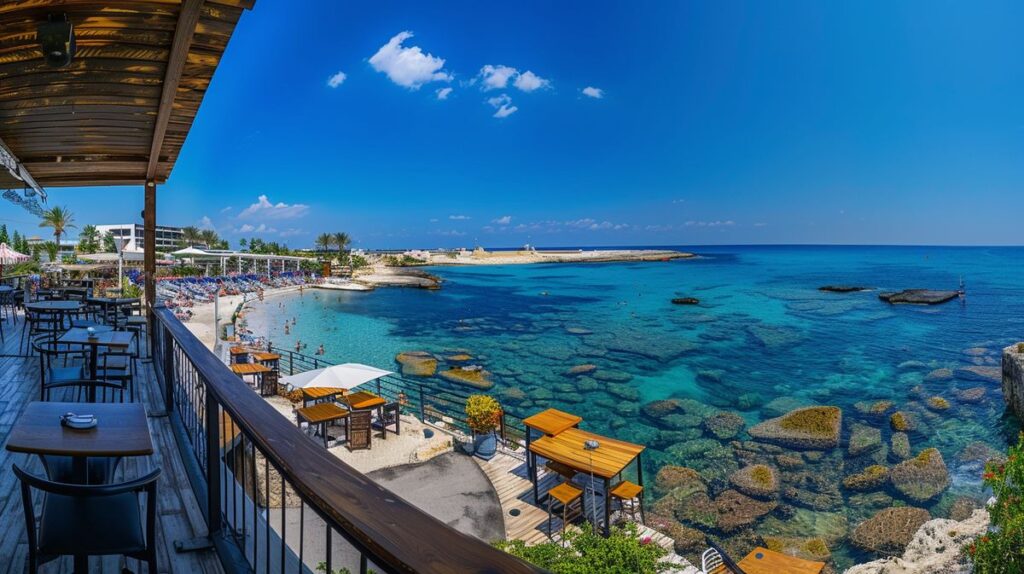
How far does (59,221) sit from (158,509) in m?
50.1

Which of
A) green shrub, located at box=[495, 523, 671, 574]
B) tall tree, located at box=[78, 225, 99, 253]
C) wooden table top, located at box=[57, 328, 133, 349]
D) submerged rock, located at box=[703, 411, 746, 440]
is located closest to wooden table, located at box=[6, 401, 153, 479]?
wooden table top, located at box=[57, 328, 133, 349]

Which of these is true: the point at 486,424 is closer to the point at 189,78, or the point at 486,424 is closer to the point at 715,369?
the point at 189,78

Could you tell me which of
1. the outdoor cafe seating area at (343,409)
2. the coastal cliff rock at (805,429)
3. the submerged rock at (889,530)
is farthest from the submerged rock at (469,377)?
the submerged rock at (889,530)

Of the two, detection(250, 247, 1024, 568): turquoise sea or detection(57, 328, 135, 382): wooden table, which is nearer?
detection(57, 328, 135, 382): wooden table

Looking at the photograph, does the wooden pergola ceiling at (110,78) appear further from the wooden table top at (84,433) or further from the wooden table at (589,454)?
the wooden table at (589,454)

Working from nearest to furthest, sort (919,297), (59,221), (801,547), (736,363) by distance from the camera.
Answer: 1. (801,547)
2. (736,363)
3. (59,221)
4. (919,297)

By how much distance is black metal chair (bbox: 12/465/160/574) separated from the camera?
1605mm

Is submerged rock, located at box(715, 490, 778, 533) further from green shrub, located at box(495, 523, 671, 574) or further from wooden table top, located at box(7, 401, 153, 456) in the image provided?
wooden table top, located at box(7, 401, 153, 456)

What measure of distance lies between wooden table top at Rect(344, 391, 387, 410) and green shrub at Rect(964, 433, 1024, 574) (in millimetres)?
9619

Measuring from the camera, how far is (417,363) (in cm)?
2053

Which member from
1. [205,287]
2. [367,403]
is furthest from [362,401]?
[205,287]

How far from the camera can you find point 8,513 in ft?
8.76

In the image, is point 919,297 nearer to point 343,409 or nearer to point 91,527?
point 343,409

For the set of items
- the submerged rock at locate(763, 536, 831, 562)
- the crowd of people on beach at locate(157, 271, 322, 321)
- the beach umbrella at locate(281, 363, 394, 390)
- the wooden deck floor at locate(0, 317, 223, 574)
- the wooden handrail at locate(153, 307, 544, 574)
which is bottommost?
the submerged rock at locate(763, 536, 831, 562)
